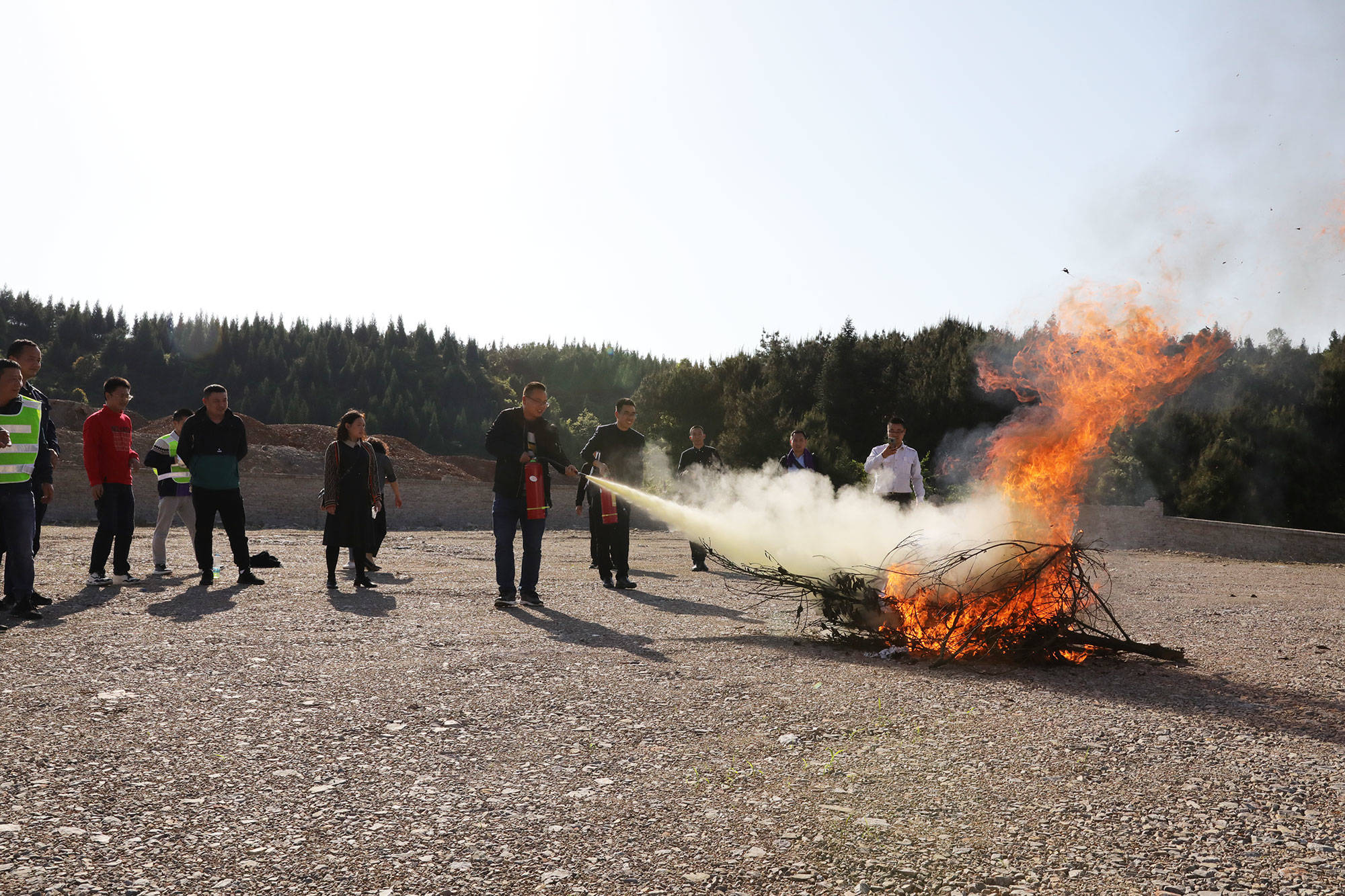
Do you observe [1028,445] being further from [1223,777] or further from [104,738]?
[104,738]

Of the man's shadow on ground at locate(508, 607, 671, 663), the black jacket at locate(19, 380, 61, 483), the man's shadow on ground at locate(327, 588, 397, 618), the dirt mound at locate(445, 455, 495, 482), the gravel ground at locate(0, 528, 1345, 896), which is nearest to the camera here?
the gravel ground at locate(0, 528, 1345, 896)

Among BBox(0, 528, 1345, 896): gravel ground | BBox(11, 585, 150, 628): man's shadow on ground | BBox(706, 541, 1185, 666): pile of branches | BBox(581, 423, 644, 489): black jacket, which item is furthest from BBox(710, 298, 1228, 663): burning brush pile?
BBox(11, 585, 150, 628): man's shadow on ground

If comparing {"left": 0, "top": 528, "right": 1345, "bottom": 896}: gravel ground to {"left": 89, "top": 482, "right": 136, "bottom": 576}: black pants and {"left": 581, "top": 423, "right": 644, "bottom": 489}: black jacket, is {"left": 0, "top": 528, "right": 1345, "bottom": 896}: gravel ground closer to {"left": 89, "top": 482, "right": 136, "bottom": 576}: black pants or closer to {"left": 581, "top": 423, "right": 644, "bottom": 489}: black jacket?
{"left": 89, "top": 482, "right": 136, "bottom": 576}: black pants

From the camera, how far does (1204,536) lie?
2238 centimetres

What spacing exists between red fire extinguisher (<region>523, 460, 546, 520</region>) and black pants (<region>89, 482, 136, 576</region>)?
448cm

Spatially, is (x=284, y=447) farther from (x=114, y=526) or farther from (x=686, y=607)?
(x=686, y=607)

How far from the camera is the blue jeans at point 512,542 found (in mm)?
9352

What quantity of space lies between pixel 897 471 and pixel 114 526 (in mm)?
9002

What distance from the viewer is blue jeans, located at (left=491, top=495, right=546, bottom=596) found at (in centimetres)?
935

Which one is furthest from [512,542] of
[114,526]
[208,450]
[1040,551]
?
[1040,551]

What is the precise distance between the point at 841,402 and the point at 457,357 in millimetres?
59131

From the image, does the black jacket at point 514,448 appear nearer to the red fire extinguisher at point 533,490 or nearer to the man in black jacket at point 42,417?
the red fire extinguisher at point 533,490

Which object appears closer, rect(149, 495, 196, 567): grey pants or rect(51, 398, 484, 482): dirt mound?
rect(149, 495, 196, 567): grey pants

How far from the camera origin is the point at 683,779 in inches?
159
